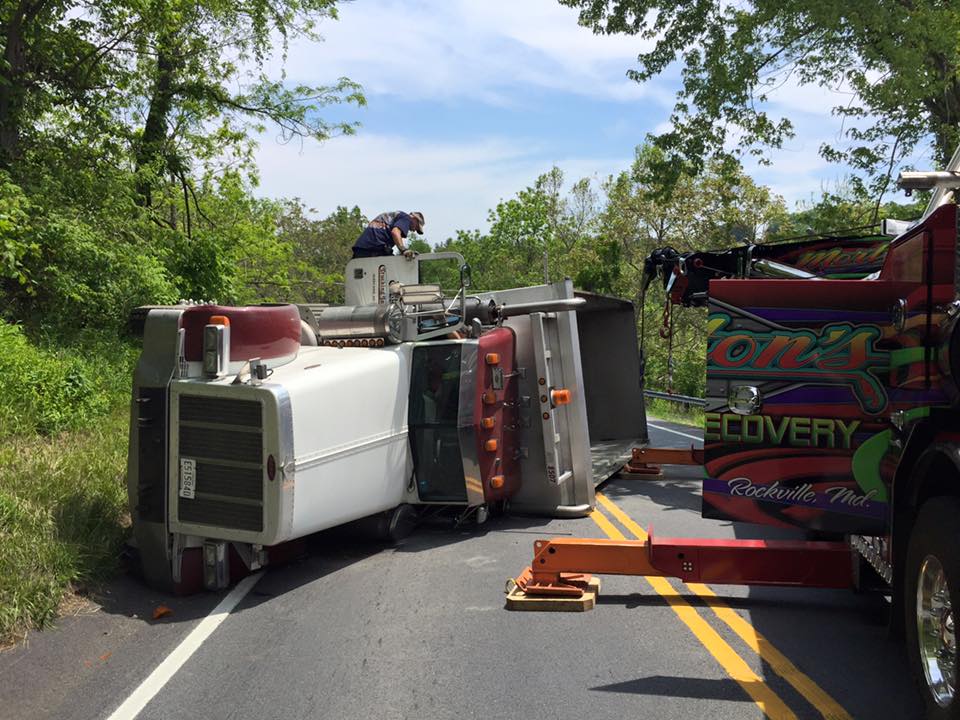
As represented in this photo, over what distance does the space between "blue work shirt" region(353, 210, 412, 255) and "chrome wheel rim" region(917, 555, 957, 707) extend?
7.05m

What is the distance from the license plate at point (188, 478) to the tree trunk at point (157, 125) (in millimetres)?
12633

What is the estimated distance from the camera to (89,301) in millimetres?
14492

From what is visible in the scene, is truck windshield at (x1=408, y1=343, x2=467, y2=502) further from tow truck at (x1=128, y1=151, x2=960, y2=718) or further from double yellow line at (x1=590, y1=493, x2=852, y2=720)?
double yellow line at (x1=590, y1=493, x2=852, y2=720)

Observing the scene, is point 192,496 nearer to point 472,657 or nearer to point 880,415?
point 472,657

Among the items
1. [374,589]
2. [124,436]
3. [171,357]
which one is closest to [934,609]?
[374,589]

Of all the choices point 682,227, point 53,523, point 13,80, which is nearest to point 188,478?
point 53,523

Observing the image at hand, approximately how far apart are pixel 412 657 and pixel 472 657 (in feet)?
1.18

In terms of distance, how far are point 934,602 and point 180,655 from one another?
414 centimetres

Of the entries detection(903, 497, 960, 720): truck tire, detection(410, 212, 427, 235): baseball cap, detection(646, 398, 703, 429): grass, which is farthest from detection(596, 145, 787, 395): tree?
detection(903, 497, 960, 720): truck tire

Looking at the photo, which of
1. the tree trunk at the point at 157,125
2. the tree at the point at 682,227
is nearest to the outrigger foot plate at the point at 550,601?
the tree trunk at the point at 157,125

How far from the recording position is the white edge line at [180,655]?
4.46m

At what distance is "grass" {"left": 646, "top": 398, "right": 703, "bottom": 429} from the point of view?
24.0 metres

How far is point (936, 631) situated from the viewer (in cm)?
381

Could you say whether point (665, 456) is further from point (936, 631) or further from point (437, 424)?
point (936, 631)
